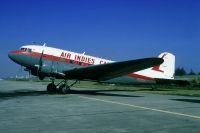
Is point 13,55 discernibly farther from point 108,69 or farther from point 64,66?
point 108,69

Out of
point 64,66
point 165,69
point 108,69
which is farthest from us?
point 165,69

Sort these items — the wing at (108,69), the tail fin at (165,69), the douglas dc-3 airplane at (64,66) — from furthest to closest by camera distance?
the tail fin at (165,69), the douglas dc-3 airplane at (64,66), the wing at (108,69)

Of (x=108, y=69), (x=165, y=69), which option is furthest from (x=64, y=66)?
(x=165, y=69)

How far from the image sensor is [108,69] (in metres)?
24.4

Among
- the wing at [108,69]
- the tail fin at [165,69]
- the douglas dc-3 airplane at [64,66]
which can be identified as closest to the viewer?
the wing at [108,69]

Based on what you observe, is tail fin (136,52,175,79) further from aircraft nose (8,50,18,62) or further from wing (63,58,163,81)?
aircraft nose (8,50,18,62)

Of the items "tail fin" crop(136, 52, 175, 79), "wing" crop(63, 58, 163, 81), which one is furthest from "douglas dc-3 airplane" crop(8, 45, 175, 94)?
"tail fin" crop(136, 52, 175, 79)

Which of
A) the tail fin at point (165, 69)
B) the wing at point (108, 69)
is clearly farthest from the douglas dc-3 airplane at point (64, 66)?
the tail fin at point (165, 69)

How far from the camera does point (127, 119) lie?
1105cm

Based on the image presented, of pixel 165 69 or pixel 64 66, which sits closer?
pixel 64 66

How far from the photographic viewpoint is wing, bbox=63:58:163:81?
22438 millimetres

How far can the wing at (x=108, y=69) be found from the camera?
2244 centimetres

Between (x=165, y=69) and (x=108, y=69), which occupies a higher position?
(x=165, y=69)

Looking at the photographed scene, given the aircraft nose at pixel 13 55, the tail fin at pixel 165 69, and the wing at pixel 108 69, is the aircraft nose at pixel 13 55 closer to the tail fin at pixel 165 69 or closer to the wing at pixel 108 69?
the wing at pixel 108 69
